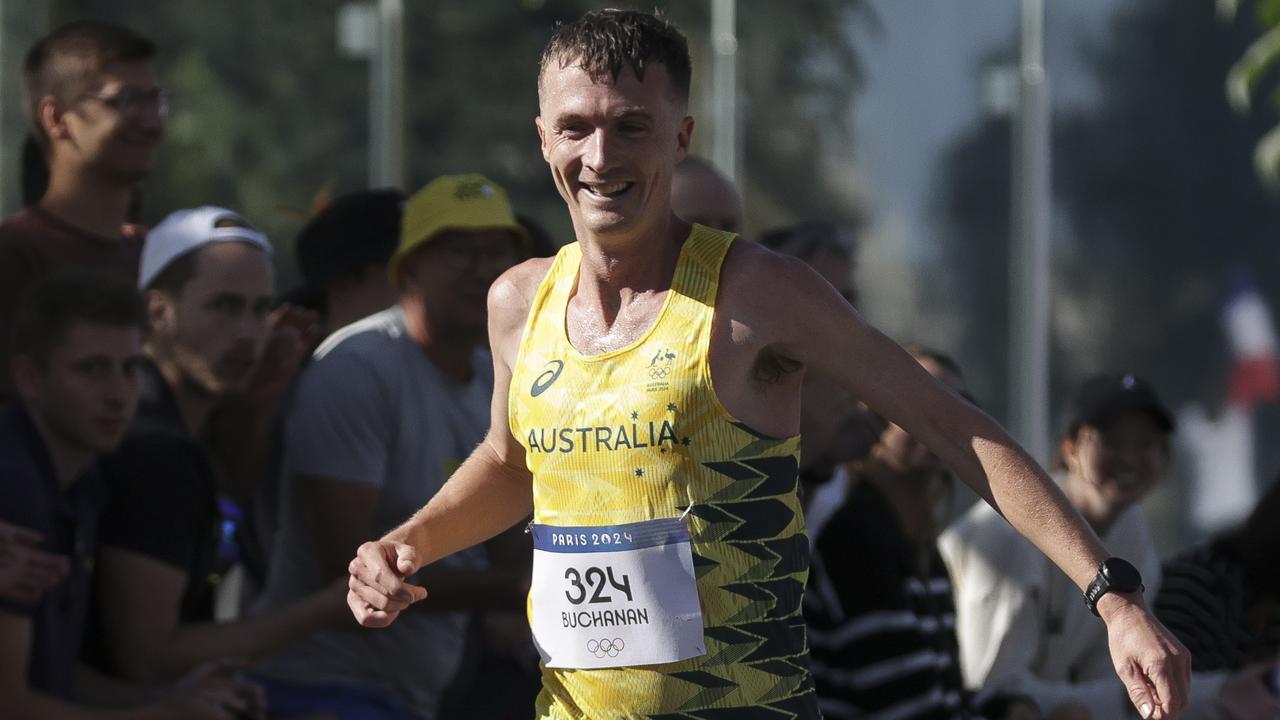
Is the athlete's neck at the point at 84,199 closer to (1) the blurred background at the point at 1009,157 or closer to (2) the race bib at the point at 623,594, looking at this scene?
(2) the race bib at the point at 623,594

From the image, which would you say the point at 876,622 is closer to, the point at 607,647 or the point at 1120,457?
the point at 1120,457

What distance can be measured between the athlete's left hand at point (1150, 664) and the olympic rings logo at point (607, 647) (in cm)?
76

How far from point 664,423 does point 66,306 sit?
2201 millimetres

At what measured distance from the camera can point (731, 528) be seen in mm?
2969

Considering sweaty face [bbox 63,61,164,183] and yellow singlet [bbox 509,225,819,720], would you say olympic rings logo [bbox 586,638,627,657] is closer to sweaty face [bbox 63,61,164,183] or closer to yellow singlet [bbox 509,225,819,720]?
yellow singlet [bbox 509,225,819,720]

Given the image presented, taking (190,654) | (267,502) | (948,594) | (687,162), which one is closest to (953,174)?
(687,162)

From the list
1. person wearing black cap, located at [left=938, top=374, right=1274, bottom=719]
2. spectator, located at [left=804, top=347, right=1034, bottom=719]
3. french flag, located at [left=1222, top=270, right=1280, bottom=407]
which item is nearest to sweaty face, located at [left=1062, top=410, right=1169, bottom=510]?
person wearing black cap, located at [left=938, top=374, right=1274, bottom=719]

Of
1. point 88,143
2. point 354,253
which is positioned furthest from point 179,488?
point 354,253

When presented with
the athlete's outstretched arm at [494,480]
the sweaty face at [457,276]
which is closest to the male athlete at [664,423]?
the athlete's outstretched arm at [494,480]

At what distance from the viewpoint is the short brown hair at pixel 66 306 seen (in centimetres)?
455

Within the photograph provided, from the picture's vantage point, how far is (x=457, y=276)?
17.0 ft

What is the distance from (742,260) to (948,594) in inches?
91.7

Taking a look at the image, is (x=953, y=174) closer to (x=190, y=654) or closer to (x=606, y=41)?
(x=190, y=654)

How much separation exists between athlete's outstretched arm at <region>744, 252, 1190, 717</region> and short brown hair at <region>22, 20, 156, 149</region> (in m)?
3.10
